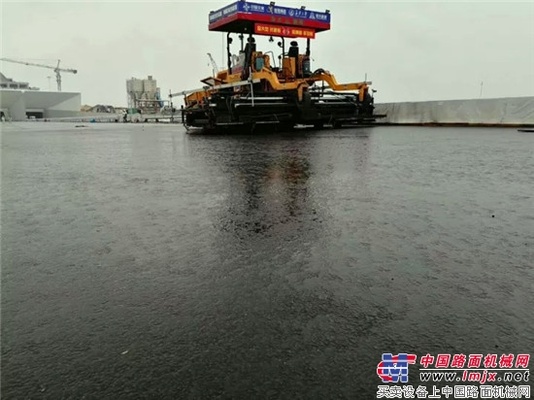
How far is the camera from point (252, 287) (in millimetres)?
2182

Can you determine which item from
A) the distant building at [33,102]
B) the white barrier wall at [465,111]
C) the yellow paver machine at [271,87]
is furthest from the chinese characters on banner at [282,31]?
the distant building at [33,102]

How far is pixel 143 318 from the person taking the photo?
1868 mm

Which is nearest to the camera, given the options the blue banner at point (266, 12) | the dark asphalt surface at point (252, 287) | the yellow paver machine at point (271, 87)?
the dark asphalt surface at point (252, 287)

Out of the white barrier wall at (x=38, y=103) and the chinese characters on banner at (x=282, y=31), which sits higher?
the white barrier wall at (x=38, y=103)

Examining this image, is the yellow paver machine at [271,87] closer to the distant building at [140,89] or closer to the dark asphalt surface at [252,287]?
the dark asphalt surface at [252,287]

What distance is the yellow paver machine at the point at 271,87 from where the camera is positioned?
55.5ft

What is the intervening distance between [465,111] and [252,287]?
792 inches

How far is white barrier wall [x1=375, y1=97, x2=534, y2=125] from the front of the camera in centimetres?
1726

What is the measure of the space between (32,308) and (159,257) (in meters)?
0.83

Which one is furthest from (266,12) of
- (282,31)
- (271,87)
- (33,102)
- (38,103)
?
(38,103)

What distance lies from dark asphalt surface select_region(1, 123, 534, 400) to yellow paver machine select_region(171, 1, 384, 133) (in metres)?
12.7

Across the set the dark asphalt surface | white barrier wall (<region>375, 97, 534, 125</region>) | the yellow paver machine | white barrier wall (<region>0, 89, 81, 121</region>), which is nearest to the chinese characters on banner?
the yellow paver machine

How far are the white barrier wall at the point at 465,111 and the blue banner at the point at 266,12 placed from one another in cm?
627

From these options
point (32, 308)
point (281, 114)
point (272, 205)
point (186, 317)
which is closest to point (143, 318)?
point (186, 317)
